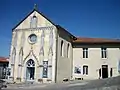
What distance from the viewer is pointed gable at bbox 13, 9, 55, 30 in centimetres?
3334

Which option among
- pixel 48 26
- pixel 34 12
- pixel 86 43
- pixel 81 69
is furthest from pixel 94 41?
pixel 34 12

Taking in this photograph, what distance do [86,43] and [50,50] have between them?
836cm

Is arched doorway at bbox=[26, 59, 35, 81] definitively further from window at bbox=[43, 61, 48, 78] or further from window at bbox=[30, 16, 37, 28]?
window at bbox=[30, 16, 37, 28]

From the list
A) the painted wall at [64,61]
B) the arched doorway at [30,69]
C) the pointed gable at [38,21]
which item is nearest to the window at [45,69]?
the painted wall at [64,61]

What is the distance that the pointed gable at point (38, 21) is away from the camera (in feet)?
109

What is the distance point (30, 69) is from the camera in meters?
33.5

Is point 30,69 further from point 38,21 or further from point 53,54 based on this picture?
point 38,21

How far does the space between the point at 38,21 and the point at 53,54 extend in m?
6.37

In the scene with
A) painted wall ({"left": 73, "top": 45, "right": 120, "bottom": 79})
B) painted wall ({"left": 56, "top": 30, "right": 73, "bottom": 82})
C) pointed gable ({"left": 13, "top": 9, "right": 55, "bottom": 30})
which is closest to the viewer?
painted wall ({"left": 56, "top": 30, "right": 73, "bottom": 82})

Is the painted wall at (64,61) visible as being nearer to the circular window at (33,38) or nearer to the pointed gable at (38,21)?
the pointed gable at (38,21)

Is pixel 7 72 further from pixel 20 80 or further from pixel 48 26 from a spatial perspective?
pixel 48 26

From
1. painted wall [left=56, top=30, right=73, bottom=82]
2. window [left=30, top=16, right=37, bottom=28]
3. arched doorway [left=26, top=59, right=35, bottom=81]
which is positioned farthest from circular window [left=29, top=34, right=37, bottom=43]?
painted wall [left=56, top=30, right=73, bottom=82]

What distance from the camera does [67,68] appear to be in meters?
35.1

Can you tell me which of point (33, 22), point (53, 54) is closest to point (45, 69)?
point (53, 54)
